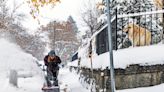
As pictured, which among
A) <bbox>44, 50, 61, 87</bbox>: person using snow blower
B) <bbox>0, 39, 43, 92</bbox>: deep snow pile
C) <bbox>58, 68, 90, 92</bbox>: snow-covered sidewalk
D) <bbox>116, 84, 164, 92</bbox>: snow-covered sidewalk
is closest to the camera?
<bbox>116, 84, 164, 92</bbox>: snow-covered sidewalk

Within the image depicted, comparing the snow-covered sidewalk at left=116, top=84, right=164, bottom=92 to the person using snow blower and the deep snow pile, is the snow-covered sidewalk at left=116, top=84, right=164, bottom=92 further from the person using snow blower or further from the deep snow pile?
the person using snow blower

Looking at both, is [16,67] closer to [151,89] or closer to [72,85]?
[72,85]

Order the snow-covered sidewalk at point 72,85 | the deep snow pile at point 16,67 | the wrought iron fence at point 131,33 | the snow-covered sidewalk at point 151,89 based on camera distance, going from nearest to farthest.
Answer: the snow-covered sidewalk at point 151,89 → the wrought iron fence at point 131,33 → the deep snow pile at point 16,67 → the snow-covered sidewalk at point 72,85

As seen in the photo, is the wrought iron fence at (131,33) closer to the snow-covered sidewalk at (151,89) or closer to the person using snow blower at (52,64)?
the snow-covered sidewalk at (151,89)

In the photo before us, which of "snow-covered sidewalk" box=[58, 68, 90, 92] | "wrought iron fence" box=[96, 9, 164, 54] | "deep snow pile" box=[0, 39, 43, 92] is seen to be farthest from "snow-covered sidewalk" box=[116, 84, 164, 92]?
"deep snow pile" box=[0, 39, 43, 92]

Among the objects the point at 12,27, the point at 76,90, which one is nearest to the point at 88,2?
the point at 12,27

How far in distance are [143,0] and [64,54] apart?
84734mm

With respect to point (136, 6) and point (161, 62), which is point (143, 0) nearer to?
point (136, 6)

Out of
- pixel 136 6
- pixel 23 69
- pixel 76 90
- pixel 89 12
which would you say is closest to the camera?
pixel 136 6

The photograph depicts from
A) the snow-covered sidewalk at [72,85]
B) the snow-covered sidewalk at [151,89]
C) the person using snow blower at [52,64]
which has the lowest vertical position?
the snow-covered sidewalk at [151,89]

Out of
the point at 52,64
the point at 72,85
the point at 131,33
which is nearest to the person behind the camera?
the point at 131,33

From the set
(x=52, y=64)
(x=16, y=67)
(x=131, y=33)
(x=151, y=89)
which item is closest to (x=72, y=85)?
(x=52, y=64)

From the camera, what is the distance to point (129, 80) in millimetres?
9758

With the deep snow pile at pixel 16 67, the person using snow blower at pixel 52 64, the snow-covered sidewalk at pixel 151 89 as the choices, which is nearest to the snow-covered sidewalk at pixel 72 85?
the person using snow blower at pixel 52 64
